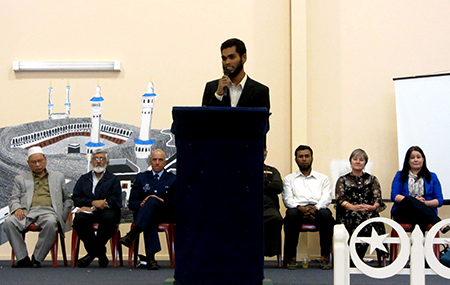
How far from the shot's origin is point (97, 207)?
14.8ft

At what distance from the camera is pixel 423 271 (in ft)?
7.60

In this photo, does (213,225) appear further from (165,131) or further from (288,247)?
(165,131)

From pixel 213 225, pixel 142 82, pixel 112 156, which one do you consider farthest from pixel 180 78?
pixel 213 225

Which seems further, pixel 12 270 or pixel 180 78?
pixel 180 78

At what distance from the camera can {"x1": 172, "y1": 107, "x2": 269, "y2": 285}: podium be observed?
7.39ft

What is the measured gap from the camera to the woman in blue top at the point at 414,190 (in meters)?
4.45

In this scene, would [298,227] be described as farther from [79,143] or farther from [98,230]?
[79,143]

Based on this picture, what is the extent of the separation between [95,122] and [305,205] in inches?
87.9

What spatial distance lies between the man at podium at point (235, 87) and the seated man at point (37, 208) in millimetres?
2490

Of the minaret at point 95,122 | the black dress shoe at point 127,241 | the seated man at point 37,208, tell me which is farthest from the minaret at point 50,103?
the black dress shoe at point 127,241

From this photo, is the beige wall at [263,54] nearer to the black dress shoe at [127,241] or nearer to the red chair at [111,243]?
the red chair at [111,243]

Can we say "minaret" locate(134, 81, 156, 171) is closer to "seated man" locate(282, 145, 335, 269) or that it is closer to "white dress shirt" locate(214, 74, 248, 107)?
"seated man" locate(282, 145, 335, 269)

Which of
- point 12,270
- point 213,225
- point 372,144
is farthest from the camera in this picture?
point 372,144

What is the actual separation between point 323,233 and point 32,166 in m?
2.60
